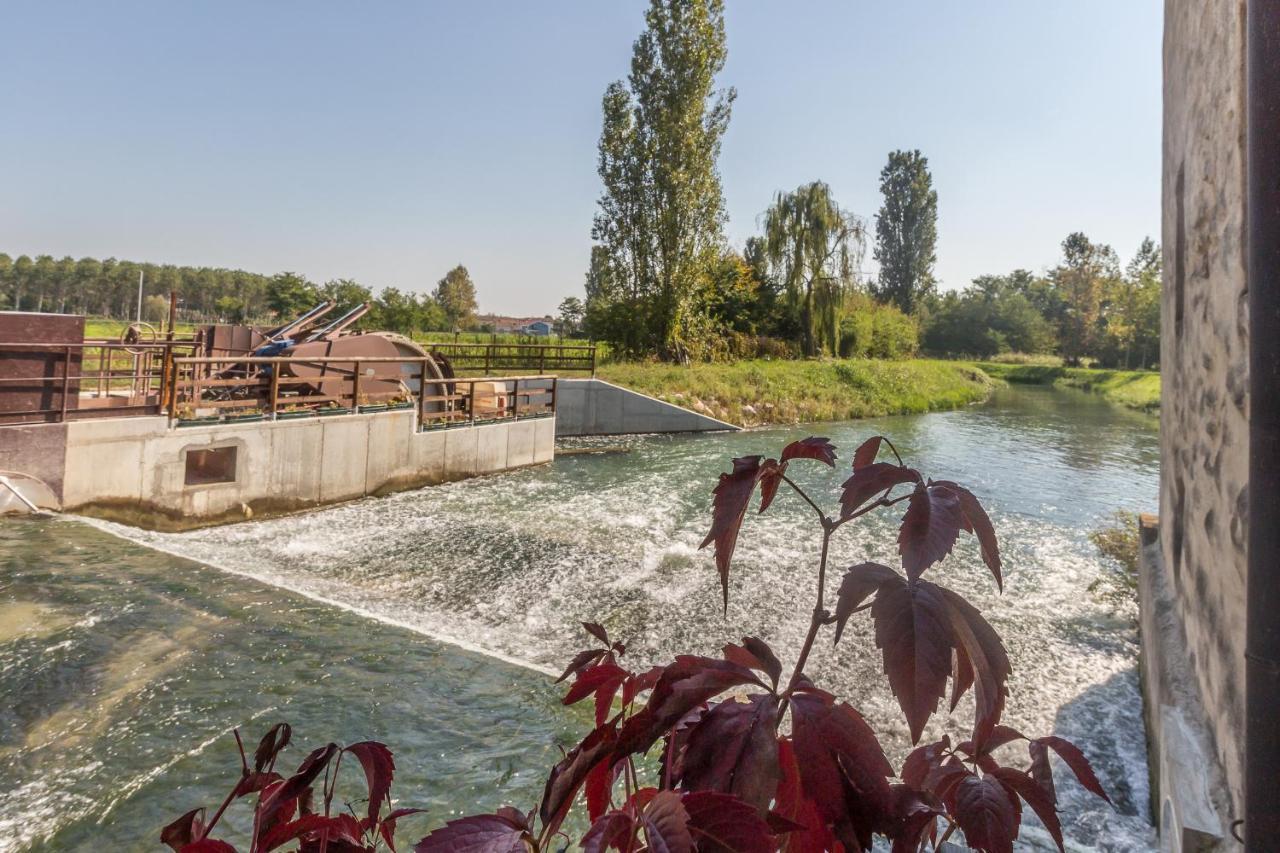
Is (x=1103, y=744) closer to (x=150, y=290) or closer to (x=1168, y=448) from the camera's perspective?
(x=1168, y=448)

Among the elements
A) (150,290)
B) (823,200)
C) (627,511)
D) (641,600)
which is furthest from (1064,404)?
Result: (150,290)

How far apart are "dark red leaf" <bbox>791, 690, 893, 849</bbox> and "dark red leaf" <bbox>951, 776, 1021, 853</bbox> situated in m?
0.23

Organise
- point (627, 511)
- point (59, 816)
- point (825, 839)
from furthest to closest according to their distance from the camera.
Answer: point (627, 511)
point (59, 816)
point (825, 839)

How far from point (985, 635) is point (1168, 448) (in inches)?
162

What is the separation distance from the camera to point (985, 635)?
840mm

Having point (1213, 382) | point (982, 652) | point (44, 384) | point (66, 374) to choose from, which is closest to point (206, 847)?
point (982, 652)

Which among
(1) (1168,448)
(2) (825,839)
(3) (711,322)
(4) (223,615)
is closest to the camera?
(2) (825,839)

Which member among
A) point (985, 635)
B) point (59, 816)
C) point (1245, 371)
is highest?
point (1245, 371)

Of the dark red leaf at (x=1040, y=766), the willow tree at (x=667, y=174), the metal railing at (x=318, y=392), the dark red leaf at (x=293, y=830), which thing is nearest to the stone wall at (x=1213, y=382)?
the dark red leaf at (x=1040, y=766)

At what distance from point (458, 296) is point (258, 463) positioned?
5416 cm

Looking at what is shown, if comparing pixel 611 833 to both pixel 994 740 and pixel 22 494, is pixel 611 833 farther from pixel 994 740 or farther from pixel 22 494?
pixel 22 494

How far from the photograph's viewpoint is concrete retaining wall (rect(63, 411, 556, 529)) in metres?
8.15

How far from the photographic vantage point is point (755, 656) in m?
0.99

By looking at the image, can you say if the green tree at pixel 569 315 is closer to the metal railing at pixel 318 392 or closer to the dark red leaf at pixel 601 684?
the metal railing at pixel 318 392
